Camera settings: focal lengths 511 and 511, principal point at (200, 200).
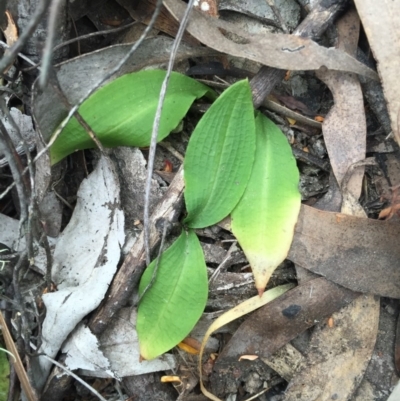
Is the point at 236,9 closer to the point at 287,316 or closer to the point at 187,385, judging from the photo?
the point at 287,316

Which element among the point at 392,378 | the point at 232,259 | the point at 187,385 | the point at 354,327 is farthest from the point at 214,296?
the point at 392,378

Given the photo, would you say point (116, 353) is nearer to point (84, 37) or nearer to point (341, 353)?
point (341, 353)

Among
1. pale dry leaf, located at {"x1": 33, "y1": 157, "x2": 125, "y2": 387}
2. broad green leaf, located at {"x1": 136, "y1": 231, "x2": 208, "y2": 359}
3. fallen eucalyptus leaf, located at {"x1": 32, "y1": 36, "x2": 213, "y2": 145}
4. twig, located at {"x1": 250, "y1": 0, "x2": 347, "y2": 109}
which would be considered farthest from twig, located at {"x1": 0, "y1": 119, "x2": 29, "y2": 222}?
twig, located at {"x1": 250, "y1": 0, "x2": 347, "y2": 109}

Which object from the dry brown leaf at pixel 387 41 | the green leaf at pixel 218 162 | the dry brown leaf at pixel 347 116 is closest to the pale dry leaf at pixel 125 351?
the green leaf at pixel 218 162

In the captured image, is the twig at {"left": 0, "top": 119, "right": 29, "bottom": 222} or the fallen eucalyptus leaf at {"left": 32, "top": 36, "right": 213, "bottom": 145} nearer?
the twig at {"left": 0, "top": 119, "right": 29, "bottom": 222}

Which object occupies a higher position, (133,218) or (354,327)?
(133,218)

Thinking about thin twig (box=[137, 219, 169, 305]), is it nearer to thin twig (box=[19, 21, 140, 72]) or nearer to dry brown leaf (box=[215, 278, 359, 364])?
dry brown leaf (box=[215, 278, 359, 364])

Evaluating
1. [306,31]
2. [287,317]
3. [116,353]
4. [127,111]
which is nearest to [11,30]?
[127,111]
